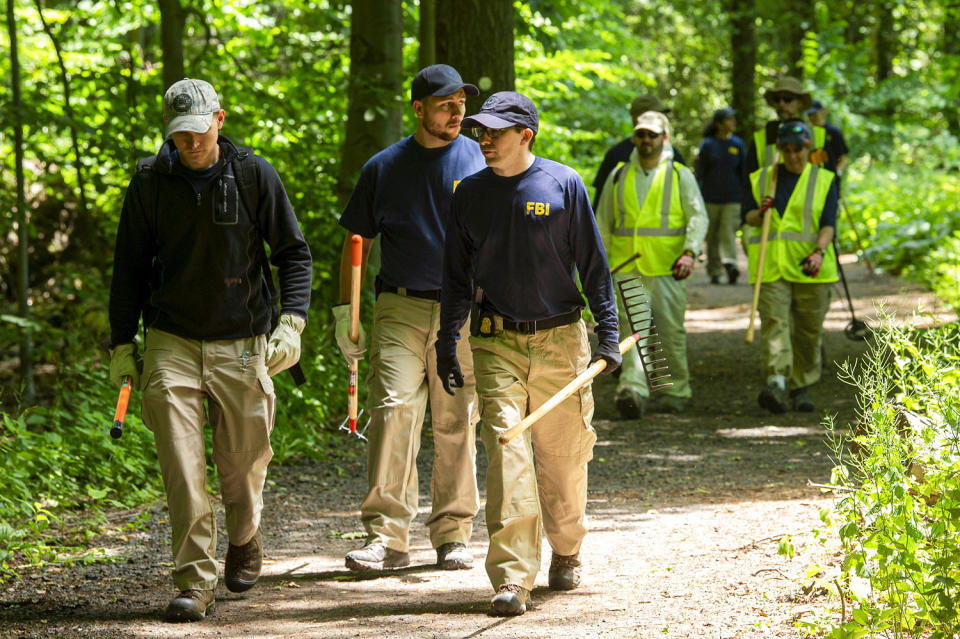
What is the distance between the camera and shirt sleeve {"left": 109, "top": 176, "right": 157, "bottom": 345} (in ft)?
17.5

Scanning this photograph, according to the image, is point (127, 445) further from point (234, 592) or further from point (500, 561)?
point (500, 561)

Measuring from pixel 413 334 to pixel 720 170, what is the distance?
12.3 meters

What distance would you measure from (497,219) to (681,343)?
5.65m

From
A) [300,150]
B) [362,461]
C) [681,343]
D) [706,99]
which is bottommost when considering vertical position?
[362,461]

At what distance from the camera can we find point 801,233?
33.4ft

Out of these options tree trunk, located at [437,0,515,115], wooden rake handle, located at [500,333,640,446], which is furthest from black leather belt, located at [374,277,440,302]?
tree trunk, located at [437,0,515,115]

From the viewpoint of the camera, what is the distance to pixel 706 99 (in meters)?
38.9

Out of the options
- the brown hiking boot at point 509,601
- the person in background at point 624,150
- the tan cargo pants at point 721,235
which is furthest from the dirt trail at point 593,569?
the tan cargo pants at point 721,235

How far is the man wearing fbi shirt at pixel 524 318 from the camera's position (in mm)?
5164

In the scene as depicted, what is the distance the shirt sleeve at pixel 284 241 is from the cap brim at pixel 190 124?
14.4 inches

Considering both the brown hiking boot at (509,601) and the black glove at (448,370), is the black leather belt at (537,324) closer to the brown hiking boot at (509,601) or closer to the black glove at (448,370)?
the black glove at (448,370)

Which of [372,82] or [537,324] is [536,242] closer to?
[537,324]

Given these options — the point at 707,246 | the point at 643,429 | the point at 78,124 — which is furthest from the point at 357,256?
the point at 707,246

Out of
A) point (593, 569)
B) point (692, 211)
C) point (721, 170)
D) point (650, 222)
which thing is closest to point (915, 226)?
point (721, 170)
